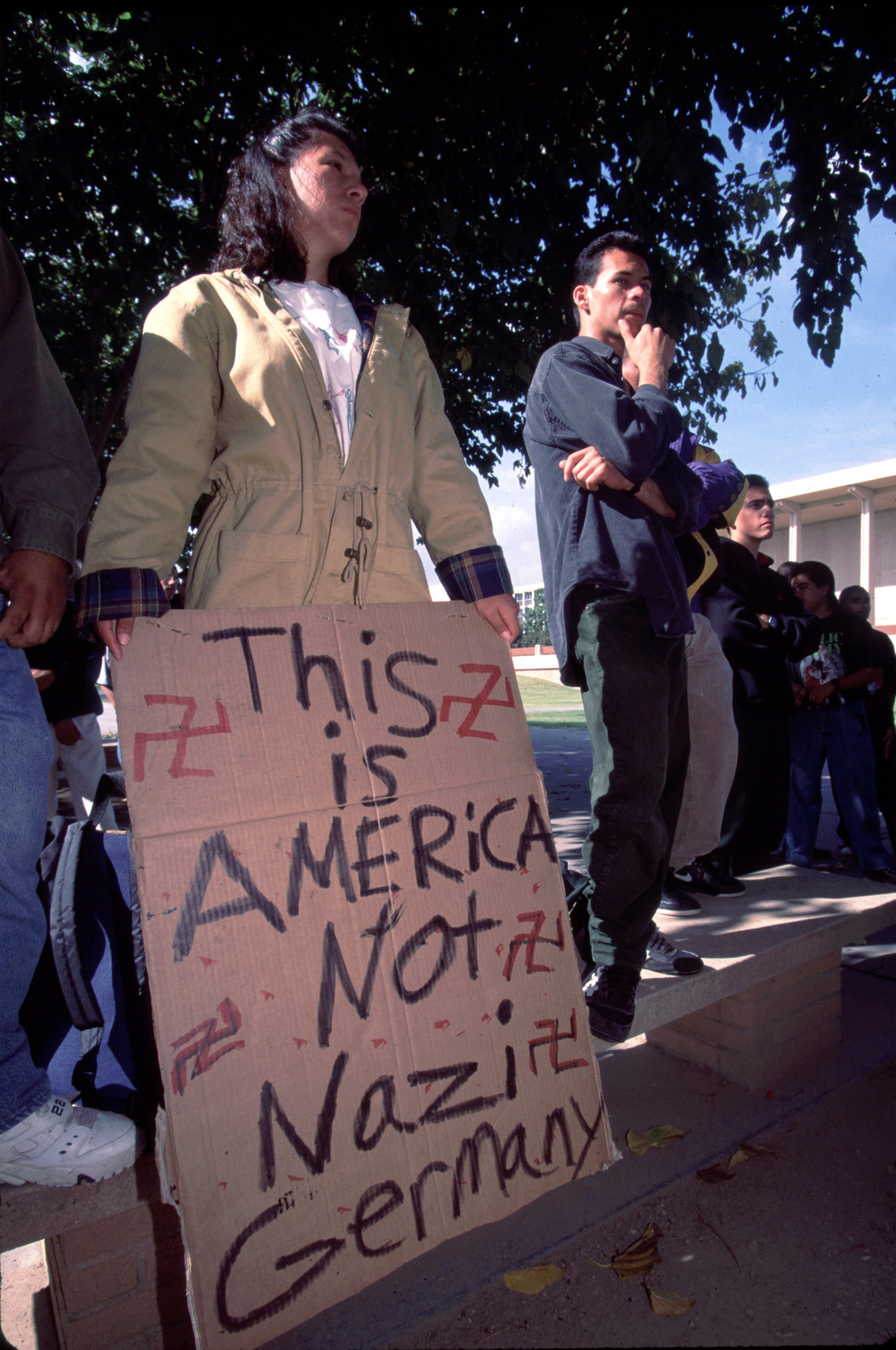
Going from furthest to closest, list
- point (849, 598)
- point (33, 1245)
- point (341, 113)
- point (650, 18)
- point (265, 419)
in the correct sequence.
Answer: point (849, 598)
point (341, 113)
point (650, 18)
point (33, 1245)
point (265, 419)

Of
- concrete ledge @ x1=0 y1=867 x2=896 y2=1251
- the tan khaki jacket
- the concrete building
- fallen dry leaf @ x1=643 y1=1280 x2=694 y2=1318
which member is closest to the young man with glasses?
concrete ledge @ x1=0 y1=867 x2=896 y2=1251

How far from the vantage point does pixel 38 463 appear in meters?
1.30

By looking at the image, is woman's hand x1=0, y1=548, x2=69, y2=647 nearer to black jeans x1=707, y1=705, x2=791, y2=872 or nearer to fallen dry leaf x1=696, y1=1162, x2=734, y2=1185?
fallen dry leaf x1=696, y1=1162, x2=734, y2=1185

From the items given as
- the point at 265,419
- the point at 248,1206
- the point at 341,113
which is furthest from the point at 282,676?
the point at 341,113

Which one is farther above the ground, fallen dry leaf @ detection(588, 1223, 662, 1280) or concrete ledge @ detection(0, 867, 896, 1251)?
concrete ledge @ detection(0, 867, 896, 1251)

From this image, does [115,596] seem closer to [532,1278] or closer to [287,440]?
[287,440]

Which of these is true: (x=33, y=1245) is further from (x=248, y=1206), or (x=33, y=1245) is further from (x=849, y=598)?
(x=849, y=598)

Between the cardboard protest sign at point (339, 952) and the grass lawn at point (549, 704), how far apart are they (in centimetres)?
755

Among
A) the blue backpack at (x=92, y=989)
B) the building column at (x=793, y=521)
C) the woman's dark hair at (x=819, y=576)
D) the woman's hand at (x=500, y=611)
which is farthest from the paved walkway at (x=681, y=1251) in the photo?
the building column at (x=793, y=521)

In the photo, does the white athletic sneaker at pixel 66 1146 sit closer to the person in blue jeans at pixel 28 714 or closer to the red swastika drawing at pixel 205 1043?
the person in blue jeans at pixel 28 714

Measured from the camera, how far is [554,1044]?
143cm

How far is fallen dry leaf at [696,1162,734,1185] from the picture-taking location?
1923mm

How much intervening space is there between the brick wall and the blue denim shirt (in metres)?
1.47

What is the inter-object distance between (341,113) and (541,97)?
52.9 inches
